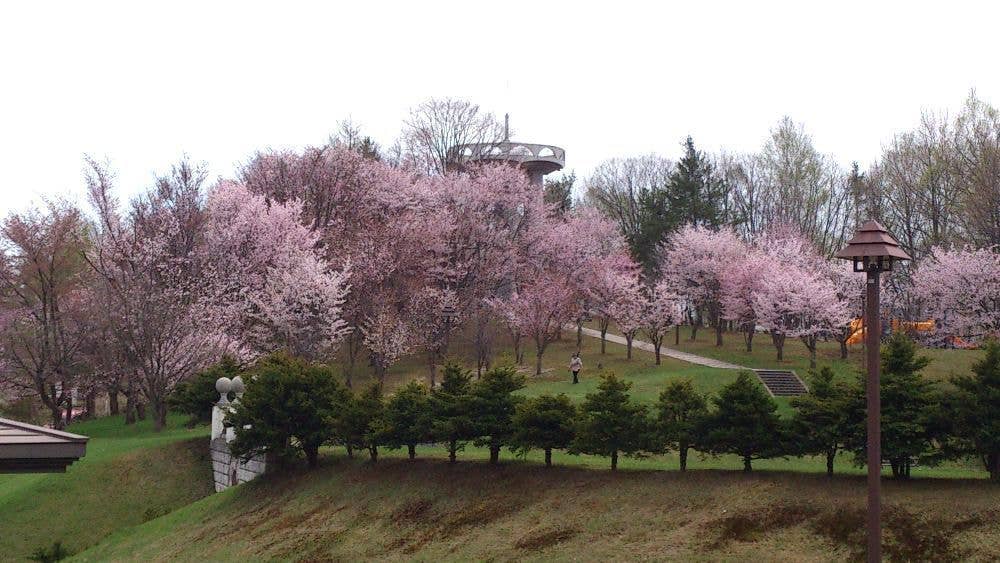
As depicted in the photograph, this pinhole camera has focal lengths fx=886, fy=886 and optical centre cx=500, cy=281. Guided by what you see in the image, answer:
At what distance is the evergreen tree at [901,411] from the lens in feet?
52.0

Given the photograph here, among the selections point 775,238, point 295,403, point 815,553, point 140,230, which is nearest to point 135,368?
point 140,230

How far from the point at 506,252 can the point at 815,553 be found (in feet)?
121

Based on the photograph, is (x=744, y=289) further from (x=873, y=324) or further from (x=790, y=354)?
(x=873, y=324)

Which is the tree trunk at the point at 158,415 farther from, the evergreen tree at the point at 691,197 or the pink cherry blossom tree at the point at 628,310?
the evergreen tree at the point at 691,197

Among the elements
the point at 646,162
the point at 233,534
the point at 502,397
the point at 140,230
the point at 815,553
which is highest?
the point at 646,162

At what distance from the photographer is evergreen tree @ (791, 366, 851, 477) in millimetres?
16703

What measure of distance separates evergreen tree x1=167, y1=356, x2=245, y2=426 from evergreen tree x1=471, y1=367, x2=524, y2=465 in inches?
497

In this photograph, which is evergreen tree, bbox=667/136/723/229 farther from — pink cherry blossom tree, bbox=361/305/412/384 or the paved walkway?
pink cherry blossom tree, bbox=361/305/412/384

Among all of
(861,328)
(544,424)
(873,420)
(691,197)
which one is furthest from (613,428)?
(691,197)

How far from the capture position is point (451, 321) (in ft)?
149

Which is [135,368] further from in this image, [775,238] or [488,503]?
[775,238]

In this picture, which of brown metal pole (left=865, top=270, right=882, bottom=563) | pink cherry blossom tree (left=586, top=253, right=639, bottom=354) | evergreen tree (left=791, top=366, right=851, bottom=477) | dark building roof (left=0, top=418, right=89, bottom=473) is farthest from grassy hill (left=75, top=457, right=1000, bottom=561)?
pink cherry blossom tree (left=586, top=253, right=639, bottom=354)

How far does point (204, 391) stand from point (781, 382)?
23.3m

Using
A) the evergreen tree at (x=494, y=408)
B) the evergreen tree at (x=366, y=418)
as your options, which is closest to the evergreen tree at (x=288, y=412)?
the evergreen tree at (x=366, y=418)
